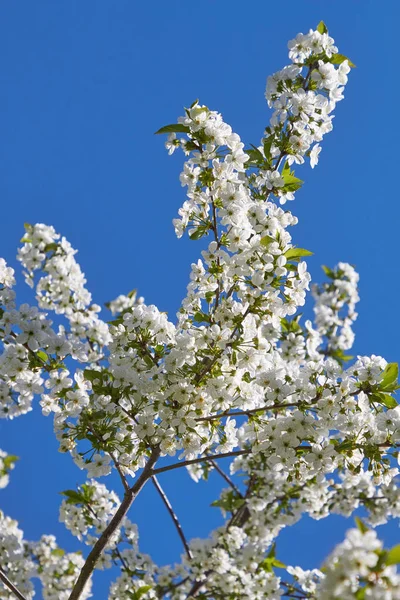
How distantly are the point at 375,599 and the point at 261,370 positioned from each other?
8.63 ft

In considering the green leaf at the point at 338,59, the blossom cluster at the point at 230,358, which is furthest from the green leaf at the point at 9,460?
the green leaf at the point at 338,59

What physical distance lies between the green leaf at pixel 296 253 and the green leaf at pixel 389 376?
3.46 feet

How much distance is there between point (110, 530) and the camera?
4895mm

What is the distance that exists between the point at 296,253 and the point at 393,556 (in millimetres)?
2623

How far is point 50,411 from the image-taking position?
5.22m

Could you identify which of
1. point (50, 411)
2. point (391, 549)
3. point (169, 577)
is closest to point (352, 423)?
point (391, 549)

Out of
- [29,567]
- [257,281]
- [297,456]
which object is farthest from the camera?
[29,567]

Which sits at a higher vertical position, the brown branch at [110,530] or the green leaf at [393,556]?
the brown branch at [110,530]

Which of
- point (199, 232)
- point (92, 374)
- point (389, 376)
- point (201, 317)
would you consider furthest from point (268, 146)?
point (92, 374)

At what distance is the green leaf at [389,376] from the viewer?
4469mm

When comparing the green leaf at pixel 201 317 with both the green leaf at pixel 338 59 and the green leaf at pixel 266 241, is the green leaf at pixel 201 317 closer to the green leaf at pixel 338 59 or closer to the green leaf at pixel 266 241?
the green leaf at pixel 266 241

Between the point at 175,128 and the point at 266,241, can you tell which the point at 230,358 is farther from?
the point at 175,128

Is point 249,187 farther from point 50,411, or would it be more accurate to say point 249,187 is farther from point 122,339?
point 50,411

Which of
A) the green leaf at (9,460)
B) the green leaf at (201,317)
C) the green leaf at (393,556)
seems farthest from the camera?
the green leaf at (9,460)
